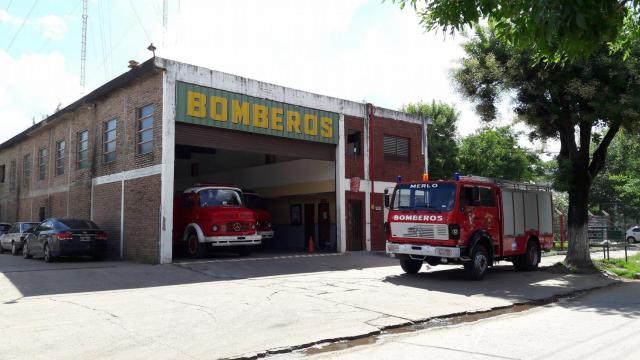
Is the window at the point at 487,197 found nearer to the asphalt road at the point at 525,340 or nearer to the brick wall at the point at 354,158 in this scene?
the asphalt road at the point at 525,340

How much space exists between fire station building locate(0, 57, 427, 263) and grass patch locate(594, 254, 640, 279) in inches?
328

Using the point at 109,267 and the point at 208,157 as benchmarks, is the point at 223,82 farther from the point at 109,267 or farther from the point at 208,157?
the point at 208,157

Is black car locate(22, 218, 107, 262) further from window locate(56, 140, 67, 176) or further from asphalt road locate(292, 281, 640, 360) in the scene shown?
asphalt road locate(292, 281, 640, 360)

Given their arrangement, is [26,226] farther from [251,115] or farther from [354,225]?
[354,225]

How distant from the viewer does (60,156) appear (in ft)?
85.6

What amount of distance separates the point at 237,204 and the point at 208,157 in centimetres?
1177

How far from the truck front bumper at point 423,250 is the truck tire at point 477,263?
76 cm

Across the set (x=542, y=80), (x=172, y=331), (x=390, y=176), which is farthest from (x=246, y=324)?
(x=390, y=176)

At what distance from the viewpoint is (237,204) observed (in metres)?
18.7

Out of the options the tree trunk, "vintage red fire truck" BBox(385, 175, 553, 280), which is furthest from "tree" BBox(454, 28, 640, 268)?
"vintage red fire truck" BBox(385, 175, 553, 280)

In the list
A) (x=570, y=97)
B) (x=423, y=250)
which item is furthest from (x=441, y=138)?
(x=423, y=250)

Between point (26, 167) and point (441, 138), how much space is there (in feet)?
89.6

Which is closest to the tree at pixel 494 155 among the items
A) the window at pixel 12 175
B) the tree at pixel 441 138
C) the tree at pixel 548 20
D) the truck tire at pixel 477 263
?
the tree at pixel 441 138

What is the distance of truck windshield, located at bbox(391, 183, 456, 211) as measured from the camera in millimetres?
13719
